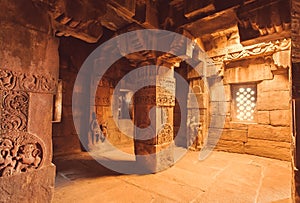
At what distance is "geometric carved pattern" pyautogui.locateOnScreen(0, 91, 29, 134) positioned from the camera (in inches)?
59.9

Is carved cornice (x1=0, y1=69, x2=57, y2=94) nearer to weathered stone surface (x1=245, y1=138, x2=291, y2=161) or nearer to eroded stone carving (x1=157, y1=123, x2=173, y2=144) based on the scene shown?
eroded stone carving (x1=157, y1=123, x2=173, y2=144)

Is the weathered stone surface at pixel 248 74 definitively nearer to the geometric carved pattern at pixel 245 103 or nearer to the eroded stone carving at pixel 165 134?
the geometric carved pattern at pixel 245 103

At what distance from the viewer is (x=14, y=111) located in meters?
1.59

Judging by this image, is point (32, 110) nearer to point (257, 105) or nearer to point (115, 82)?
point (115, 82)

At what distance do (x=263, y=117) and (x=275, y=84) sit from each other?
37.0 inches

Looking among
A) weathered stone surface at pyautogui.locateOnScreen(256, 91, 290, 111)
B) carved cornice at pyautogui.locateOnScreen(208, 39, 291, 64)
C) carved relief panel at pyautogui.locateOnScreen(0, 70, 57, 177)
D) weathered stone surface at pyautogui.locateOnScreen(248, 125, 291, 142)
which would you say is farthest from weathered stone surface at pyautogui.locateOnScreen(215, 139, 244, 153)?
carved relief panel at pyautogui.locateOnScreen(0, 70, 57, 177)

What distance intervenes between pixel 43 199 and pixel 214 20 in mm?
3125

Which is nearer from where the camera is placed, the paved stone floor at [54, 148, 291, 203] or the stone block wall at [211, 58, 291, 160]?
the paved stone floor at [54, 148, 291, 203]

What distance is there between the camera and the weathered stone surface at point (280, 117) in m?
4.38

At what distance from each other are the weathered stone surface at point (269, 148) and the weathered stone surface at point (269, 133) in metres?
0.10

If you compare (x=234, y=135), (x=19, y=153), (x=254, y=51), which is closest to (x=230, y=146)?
(x=234, y=135)

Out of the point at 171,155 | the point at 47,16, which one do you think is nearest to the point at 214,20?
the point at 47,16

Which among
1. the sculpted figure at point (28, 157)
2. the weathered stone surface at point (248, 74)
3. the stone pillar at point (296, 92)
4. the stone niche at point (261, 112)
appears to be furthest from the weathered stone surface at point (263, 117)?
the sculpted figure at point (28, 157)

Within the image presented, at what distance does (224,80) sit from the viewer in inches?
215
